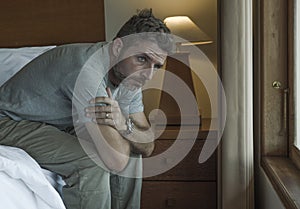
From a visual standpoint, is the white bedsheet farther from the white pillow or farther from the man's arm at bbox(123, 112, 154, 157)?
the white pillow

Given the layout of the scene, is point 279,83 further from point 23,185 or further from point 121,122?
point 23,185

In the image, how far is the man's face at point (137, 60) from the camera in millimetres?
1564

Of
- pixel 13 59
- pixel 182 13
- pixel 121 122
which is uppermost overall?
pixel 182 13

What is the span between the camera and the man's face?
1.56 m

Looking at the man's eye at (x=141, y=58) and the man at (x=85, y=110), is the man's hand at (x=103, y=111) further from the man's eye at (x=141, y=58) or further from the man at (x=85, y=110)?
the man's eye at (x=141, y=58)

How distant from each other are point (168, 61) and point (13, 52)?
84 cm

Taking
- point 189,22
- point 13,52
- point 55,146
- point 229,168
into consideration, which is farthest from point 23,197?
point 189,22

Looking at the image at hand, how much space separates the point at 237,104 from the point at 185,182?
0.54m

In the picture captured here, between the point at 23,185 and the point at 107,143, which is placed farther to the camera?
the point at 107,143

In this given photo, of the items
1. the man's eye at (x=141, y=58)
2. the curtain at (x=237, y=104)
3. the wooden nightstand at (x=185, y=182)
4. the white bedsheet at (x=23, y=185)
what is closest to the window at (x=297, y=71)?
the curtain at (x=237, y=104)

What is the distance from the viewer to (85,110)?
1.43m

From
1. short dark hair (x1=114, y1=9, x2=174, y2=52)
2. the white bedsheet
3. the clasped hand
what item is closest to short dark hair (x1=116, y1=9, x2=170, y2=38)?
short dark hair (x1=114, y1=9, x2=174, y2=52)

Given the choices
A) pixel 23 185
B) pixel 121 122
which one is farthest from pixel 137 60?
pixel 23 185

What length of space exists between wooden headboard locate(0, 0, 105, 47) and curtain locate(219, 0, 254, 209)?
90cm
